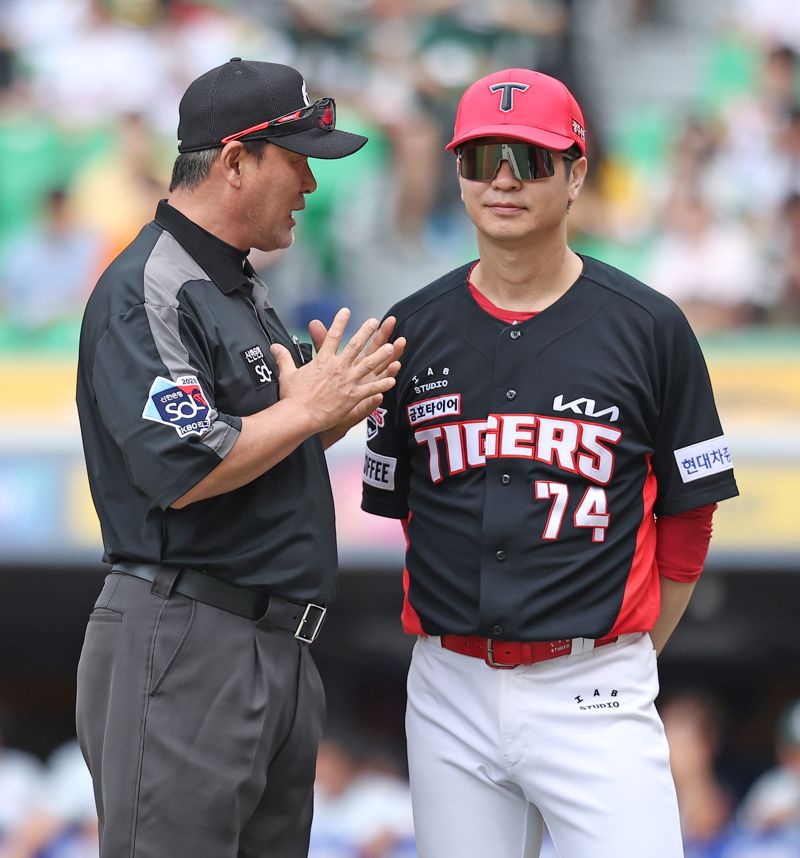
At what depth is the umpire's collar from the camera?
91.4 inches

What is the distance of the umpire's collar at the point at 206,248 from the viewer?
7.61ft

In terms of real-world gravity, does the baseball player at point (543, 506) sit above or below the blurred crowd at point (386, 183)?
below

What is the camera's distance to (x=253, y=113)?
7.58 ft

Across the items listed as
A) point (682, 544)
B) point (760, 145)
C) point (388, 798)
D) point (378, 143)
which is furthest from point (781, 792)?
point (682, 544)

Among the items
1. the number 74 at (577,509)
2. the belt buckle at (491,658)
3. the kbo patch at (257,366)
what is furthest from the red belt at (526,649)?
the kbo patch at (257,366)

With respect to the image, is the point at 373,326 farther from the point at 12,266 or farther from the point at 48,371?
the point at 12,266

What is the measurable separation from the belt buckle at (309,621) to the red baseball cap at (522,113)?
0.82 meters

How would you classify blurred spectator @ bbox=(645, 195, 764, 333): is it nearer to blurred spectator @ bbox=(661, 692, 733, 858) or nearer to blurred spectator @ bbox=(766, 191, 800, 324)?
blurred spectator @ bbox=(766, 191, 800, 324)

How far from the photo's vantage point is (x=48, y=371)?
5.50m

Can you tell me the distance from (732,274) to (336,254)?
5.35ft

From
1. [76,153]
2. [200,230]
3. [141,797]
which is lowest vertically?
[141,797]

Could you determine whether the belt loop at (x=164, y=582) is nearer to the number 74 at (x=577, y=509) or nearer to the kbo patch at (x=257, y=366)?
the kbo patch at (x=257, y=366)

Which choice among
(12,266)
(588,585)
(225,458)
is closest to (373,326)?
(225,458)

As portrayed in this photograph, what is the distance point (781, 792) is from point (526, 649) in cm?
361
